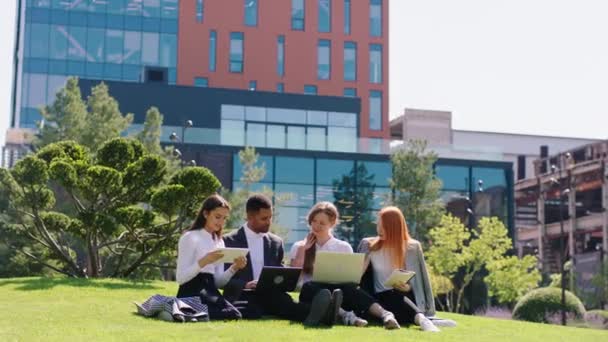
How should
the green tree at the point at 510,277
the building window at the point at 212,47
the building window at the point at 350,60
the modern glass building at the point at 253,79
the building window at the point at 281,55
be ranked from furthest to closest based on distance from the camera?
the building window at the point at 350,60 < the building window at the point at 281,55 < the building window at the point at 212,47 < the modern glass building at the point at 253,79 < the green tree at the point at 510,277

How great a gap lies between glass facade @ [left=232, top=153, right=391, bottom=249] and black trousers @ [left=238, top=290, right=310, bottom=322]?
3081 cm

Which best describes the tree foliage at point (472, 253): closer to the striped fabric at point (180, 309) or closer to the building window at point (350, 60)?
the building window at point (350, 60)

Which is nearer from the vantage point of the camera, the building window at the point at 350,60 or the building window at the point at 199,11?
the building window at the point at 199,11

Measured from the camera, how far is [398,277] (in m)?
10.7

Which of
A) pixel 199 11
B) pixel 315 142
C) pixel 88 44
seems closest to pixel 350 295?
pixel 315 142

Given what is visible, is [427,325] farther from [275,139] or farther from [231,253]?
[275,139]

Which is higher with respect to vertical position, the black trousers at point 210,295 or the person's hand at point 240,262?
the person's hand at point 240,262

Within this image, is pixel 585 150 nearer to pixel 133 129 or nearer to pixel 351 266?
pixel 133 129

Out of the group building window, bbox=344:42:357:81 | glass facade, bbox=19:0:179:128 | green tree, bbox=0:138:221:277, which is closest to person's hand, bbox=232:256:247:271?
green tree, bbox=0:138:221:277

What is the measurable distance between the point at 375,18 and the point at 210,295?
155 feet

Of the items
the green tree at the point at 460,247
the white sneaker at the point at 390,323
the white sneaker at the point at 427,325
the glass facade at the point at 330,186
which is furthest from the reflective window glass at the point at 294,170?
the white sneaker at the point at 390,323

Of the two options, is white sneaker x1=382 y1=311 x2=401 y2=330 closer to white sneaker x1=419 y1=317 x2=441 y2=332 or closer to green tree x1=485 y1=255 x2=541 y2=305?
white sneaker x1=419 y1=317 x2=441 y2=332

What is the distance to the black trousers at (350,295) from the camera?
1070cm

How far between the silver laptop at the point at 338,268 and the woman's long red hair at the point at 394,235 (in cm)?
57
